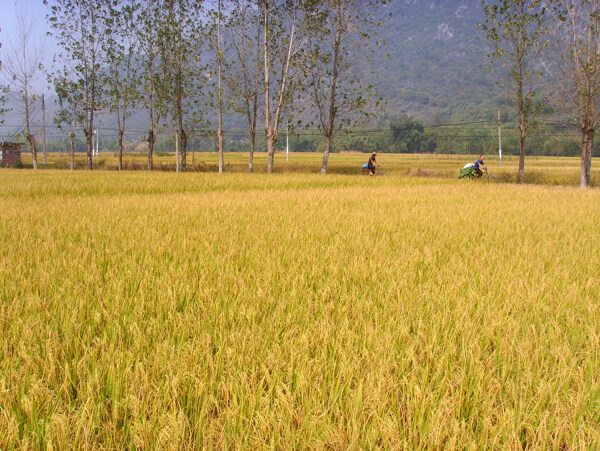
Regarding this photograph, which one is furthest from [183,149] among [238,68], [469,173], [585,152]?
[585,152]

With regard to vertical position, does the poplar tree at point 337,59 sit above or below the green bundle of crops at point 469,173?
above

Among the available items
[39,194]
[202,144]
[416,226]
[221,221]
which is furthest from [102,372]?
[202,144]

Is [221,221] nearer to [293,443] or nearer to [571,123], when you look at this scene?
[293,443]

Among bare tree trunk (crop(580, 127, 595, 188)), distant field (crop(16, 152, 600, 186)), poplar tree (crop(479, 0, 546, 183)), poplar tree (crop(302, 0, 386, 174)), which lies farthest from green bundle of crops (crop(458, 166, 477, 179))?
poplar tree (crop(302, 0, 386, 174))

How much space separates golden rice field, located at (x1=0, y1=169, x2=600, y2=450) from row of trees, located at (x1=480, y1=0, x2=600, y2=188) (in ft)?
51.5

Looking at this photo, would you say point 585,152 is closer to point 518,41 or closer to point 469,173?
point 469,173

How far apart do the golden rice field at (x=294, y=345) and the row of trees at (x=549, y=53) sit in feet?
51.5

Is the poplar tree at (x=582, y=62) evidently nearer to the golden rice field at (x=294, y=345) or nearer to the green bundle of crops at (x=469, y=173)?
the green bundle of crops at (x=469, y=173)

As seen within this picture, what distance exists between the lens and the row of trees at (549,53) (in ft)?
50.8

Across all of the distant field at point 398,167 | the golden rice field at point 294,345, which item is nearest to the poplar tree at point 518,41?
the distant field at point 398,167

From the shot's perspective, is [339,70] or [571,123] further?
[339,70]

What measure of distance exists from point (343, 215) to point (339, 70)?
18274mm

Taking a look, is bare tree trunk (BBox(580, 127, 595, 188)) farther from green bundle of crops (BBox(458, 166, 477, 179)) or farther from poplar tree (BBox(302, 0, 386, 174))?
poplar tree (BBox(302, 0, 386, 174))

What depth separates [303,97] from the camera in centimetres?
2345
